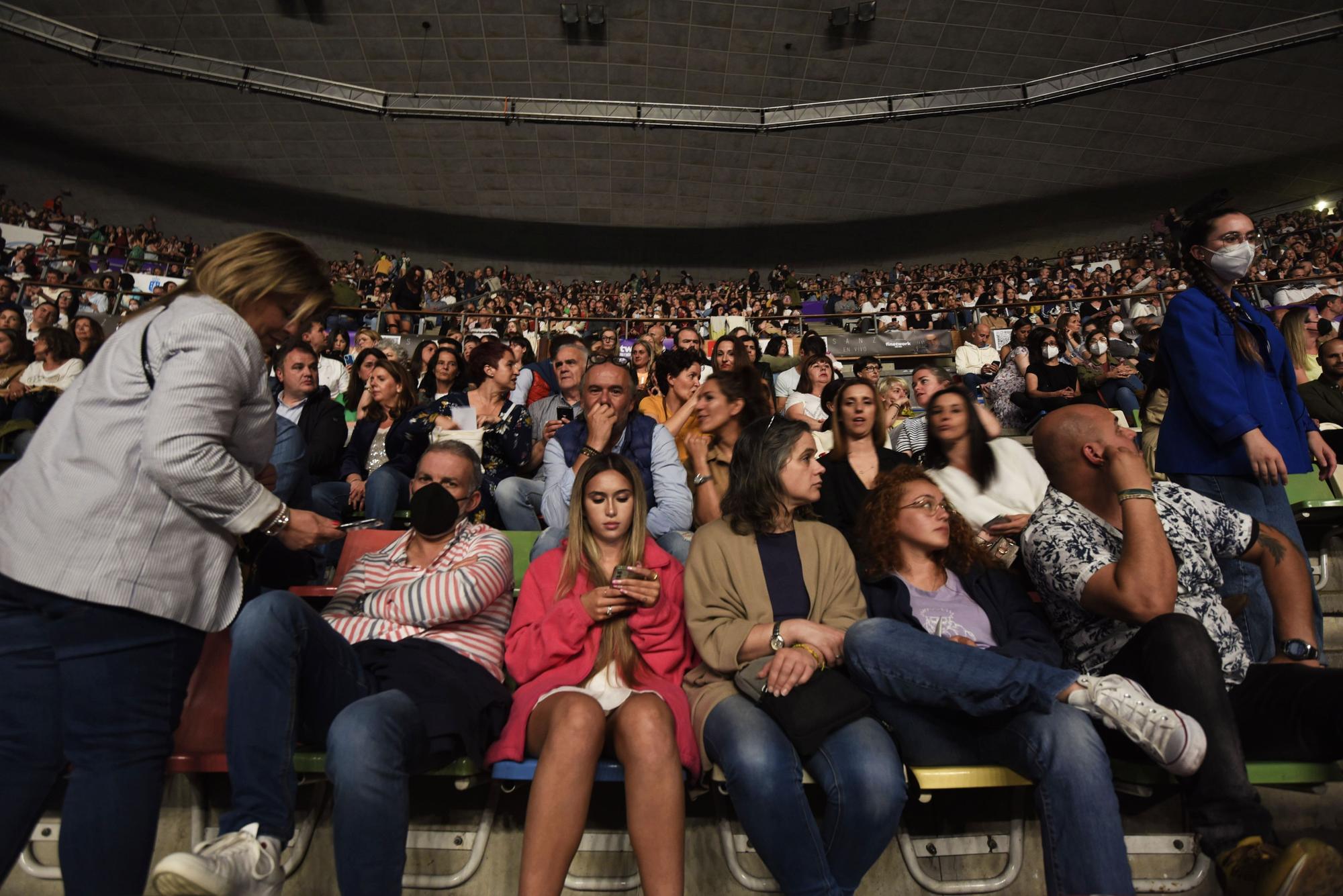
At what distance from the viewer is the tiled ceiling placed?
1293 cm

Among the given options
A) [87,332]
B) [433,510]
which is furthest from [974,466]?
[87,332]

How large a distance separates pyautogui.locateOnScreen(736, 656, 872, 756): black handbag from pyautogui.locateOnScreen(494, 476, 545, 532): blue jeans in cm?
161

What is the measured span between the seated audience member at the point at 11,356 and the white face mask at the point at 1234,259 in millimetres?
6187

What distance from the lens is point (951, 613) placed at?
1.83m

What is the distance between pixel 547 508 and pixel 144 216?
1900 centimetres

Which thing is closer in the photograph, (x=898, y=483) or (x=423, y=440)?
(x=898, y=483)

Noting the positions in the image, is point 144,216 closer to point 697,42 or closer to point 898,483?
point 697,42

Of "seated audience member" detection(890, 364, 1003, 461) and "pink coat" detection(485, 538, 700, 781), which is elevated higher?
"seated audience member" detection(890, 364, 1003, 461)

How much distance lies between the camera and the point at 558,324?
8.88 meters

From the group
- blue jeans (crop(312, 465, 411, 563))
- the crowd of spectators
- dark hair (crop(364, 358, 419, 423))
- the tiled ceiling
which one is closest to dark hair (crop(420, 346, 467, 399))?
dark hair (crop(364, 358, 419, 423))

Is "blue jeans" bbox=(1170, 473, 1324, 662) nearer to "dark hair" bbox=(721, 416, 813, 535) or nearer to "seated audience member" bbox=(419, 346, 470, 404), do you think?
"dark hair" bbox=(721, 416, 813, 535)

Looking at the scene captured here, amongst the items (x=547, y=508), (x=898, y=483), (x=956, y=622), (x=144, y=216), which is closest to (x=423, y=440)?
(x=547, y=508)

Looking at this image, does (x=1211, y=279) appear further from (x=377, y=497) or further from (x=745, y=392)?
(x=377, y=497)

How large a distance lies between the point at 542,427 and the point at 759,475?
1.78 meters
